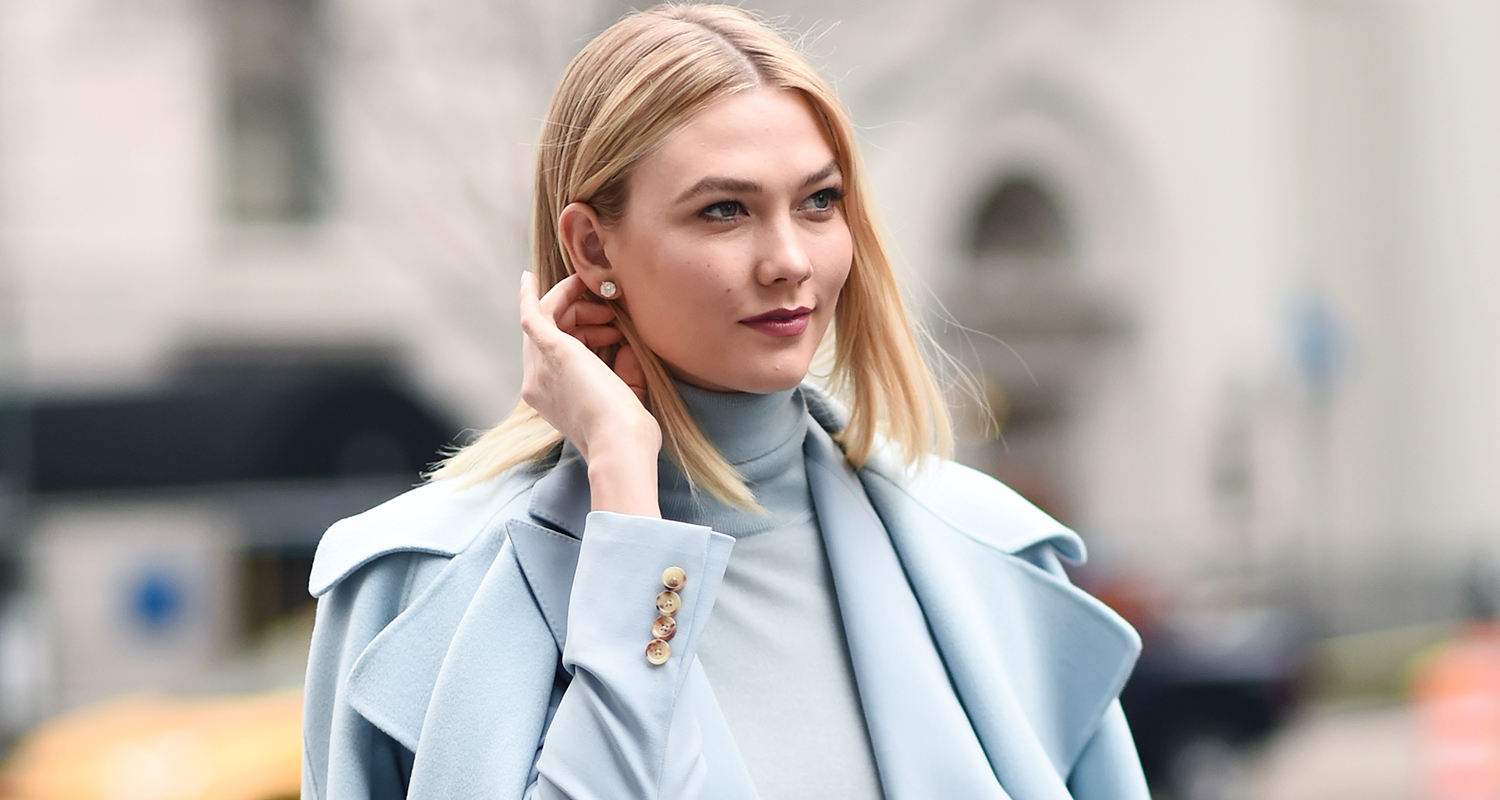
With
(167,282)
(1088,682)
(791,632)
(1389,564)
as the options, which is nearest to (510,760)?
(791,632)

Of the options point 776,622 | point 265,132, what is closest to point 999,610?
point 776,622

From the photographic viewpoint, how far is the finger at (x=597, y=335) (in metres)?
1.89

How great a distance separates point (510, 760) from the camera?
5.53 ft

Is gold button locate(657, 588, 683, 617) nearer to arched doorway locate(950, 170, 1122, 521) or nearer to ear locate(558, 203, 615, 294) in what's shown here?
ear locate(558, 203, 615, 294)

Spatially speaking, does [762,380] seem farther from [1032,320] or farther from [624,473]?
[1032,320]

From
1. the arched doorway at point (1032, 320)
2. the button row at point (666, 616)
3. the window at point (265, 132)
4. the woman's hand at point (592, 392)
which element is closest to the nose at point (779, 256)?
the woman's hand at point (592, 392)

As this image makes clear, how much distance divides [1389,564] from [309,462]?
42.5 feet

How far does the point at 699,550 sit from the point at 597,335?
0.30m

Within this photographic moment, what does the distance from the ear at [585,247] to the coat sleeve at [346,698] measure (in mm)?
373

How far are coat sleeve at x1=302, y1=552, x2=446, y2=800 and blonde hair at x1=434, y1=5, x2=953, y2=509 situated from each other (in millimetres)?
193

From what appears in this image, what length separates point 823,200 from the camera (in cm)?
185

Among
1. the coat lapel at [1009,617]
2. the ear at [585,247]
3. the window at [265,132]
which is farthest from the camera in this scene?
the window at [265,132]

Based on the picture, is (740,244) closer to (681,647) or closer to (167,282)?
(681,647)

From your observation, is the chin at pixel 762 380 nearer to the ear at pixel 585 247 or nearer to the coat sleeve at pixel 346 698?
the ear at pixel 585 247
